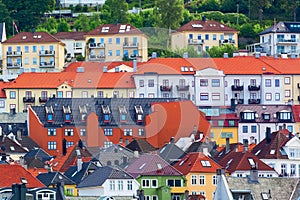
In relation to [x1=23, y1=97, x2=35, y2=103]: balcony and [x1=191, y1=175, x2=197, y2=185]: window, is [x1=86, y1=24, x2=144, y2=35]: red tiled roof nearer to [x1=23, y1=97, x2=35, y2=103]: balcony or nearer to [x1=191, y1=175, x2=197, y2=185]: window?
[x1=23, y1=97, x2=35, y2=103]: balcony

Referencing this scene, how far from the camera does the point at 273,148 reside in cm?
10488

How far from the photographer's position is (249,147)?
10900 cm

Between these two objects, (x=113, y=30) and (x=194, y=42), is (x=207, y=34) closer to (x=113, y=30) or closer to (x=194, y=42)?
(x=194, y=42)

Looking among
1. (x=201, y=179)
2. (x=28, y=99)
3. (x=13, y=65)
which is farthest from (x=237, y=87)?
(x=201, y=179)

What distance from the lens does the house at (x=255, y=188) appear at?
270 feet

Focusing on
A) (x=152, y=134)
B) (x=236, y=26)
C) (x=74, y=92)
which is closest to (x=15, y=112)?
(x=74, y=92)

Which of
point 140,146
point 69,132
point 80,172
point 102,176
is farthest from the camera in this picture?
point 69,132

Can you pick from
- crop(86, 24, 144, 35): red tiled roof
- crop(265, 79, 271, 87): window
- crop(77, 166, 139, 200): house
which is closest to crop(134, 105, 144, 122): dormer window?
crop(265, 79, 271, 87): window

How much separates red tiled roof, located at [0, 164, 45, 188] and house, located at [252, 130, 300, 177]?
16768mm

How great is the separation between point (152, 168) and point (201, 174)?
2.68 m

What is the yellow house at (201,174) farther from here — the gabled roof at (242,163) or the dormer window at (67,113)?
the dormer window at (67,113)

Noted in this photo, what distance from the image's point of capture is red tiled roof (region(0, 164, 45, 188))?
3499 inches

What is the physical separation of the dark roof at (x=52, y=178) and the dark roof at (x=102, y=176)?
908 millimetres

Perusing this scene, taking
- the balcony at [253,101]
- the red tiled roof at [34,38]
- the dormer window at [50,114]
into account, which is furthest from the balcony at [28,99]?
the red tiled roof at [34,38]
